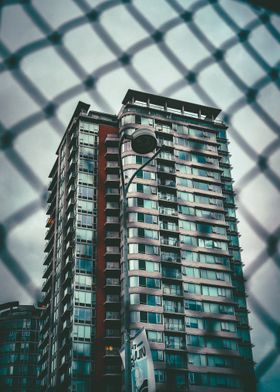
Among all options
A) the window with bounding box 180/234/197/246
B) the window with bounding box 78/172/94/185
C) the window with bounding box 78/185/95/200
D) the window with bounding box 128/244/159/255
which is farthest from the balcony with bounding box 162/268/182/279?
the window with bounding box 78/172/94/185

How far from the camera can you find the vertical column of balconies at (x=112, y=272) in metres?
38.9

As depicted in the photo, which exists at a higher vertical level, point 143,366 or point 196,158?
point 196,158

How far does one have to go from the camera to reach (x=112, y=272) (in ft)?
140

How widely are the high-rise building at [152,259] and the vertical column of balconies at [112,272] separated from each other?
0.28 feet

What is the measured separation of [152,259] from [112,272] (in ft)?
12.2

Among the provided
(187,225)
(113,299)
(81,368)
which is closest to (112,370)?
(81,368)

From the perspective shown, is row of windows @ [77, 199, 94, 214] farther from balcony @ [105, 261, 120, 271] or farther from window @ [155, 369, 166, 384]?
window @ [155, 369, 166, 384]

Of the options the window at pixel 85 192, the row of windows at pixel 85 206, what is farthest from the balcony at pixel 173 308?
the window at pixel 85 192

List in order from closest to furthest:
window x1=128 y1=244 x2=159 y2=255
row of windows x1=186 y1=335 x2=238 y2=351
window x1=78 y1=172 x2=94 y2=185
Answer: row of windows x1=186 y1=335 x2=238 y2=351
window x1=128 y1=244 x2=159 y2=255
window x1=78 y1=172 x2=94 y2=185

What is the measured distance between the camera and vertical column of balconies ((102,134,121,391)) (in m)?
38.9

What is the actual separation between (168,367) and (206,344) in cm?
444

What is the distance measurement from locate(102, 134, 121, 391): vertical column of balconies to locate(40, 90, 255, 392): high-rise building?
3.4 inches

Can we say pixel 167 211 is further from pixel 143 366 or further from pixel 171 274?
pixel 143 366

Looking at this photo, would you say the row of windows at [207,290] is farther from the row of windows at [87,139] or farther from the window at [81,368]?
the row of windows at [87,139]
